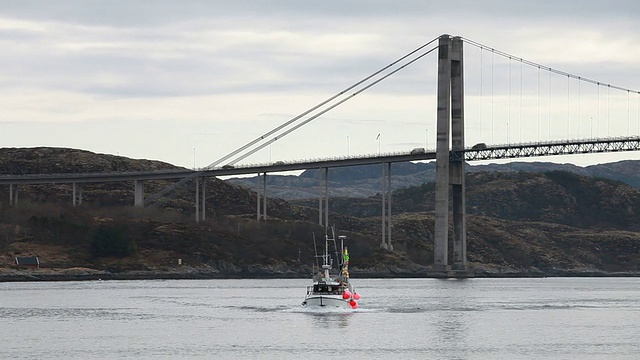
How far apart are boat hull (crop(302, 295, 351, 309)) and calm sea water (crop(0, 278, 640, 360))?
736 millimetres

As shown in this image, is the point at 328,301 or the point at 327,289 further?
the point at 327,289

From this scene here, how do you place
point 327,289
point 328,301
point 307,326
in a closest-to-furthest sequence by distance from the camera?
point 307,326, point 328,301, point 327,289

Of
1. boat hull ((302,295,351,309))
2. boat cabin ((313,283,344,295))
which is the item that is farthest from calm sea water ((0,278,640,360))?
boat cabin ((313,283,344,295))

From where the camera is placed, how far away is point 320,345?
3627 inches

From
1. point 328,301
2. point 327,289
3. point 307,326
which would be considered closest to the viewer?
point 307,326

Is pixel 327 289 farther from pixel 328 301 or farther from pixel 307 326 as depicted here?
pixel 307 326

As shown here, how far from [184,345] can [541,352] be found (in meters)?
23.9

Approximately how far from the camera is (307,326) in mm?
107688

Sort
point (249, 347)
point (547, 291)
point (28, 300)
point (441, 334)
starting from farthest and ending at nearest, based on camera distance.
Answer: point (547, 291), point (28, 300), point (441, 334), point (249, 347)

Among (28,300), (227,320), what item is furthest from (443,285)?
(227,320)

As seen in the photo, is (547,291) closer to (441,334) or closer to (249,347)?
(441,334)

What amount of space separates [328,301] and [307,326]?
1308 cm

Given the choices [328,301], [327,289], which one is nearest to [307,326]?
[328,301]

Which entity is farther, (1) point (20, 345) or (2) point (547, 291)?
(2) point (547, 291)
